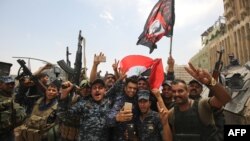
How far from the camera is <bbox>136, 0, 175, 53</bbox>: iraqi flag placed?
8.40 metres

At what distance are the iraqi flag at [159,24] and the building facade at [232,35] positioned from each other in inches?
518

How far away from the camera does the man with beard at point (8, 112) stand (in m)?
5.38

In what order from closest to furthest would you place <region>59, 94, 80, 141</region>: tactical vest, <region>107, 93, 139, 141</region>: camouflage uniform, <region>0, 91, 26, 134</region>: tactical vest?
1. <region>107, 93, 139, 141</region>: camouflage uniform
2. <region>59, 94, 80, 141</region>: tactical vest
3. <region>0, 91, 26, 134</region>: tactical vest

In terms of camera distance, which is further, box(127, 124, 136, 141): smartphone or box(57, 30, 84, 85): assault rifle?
box(57, 30, 84, 85): assault rifle

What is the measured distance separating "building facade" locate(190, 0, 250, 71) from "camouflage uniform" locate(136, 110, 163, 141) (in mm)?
18265

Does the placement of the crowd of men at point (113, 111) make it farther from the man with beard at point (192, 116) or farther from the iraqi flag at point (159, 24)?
the iraqi flag at point (159, 24)

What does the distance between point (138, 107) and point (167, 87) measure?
4.05 ft

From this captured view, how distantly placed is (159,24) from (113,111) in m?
5.07

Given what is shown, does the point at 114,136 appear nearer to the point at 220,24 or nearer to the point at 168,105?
the point at 168,105

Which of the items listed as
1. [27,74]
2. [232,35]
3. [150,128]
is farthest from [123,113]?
[232,35]

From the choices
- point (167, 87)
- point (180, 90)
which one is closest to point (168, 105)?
point (167, 87)

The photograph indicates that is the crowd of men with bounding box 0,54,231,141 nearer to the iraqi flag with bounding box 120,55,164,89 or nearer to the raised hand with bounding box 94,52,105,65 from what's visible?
the raised hand with bounding box 94,52,105,65

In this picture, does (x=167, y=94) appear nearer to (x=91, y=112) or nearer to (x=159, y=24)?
(x=91, y=112)

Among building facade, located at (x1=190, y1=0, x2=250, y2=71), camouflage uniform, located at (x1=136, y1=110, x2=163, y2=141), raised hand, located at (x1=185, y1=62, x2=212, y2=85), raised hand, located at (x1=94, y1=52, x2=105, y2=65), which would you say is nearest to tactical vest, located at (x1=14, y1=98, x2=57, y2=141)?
raised hand, located at (x1=94, y1=52, x2=105, y2=65)
